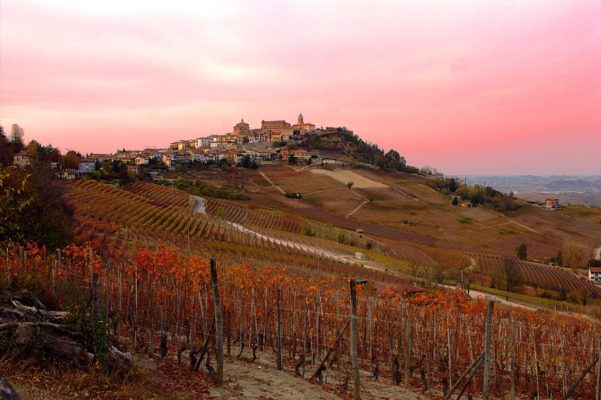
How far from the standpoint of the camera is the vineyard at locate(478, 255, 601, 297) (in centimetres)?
4828

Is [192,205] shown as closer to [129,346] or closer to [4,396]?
[129,346]

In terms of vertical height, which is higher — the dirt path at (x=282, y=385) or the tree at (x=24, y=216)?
the tree at (x=24, y=216)

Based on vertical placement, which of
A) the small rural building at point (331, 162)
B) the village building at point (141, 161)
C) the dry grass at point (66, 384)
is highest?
the small rural building at point (331, 162)

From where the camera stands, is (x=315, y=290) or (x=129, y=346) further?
(x=315, y=290)

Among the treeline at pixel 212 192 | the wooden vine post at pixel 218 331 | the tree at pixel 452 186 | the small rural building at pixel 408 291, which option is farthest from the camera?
the tree at pixel 452 186

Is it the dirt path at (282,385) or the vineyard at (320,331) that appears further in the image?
the vineyard at (320,331)

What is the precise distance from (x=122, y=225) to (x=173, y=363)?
30.7m

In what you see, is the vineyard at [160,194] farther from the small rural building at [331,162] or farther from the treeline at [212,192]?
the small rural building at [331,162]

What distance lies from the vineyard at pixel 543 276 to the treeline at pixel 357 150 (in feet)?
312

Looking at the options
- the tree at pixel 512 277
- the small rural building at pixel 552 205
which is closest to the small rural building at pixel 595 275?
the tree at pixel 512 277

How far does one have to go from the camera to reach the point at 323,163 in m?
146

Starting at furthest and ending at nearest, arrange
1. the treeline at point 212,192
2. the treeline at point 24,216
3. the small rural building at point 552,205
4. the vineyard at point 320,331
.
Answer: the small rural building at point 552,205 → the treeline at point 212,192 → the treeline at point 24,216 → the vineyard at point 320,331

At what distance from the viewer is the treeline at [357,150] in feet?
520

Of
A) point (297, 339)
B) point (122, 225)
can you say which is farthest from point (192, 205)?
point (297, 339)
